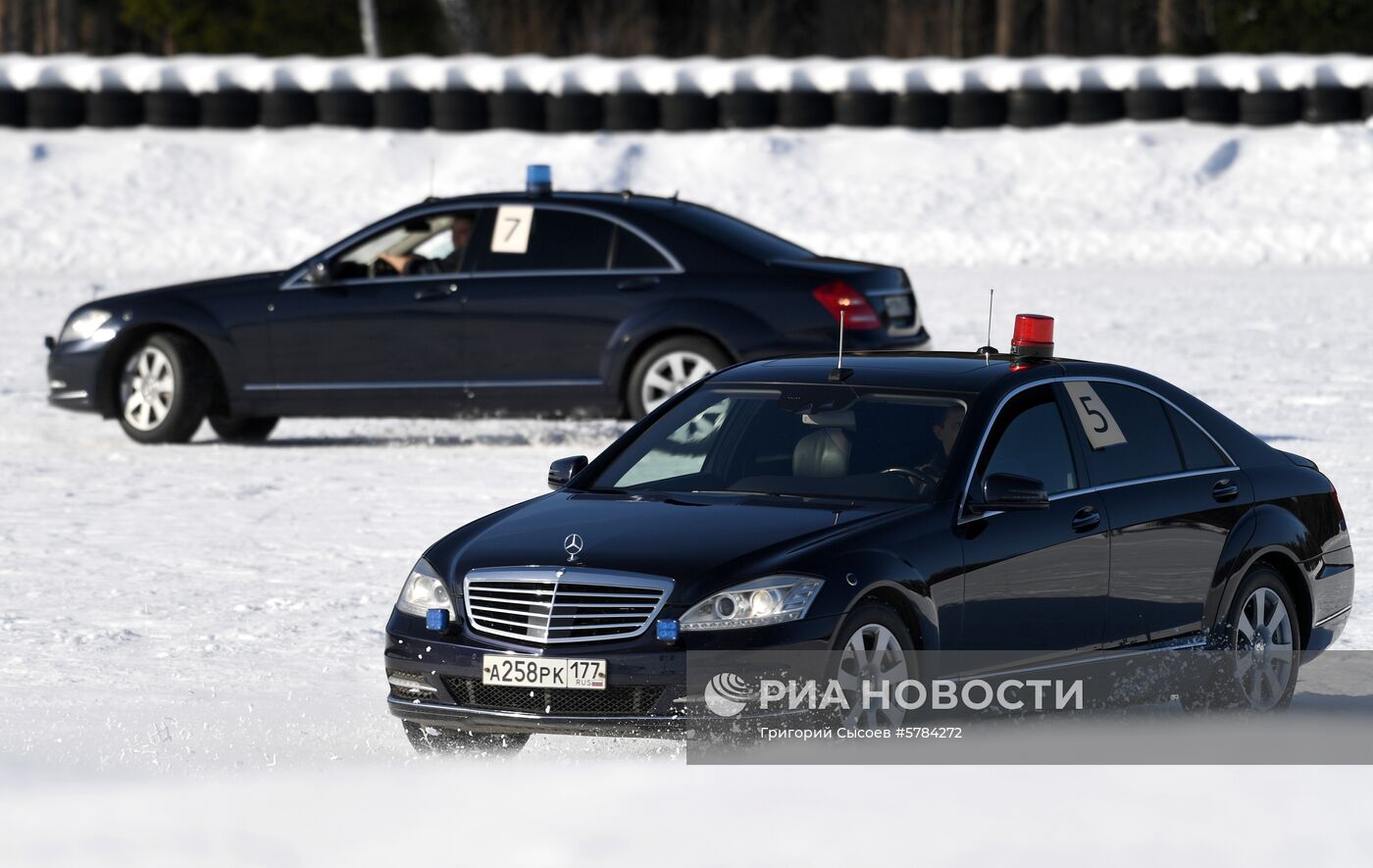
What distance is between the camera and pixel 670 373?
14.2m

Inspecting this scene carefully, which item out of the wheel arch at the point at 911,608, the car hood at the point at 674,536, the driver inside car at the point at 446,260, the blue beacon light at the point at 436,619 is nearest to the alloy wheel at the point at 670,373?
the driver inside car at the point at 446,260

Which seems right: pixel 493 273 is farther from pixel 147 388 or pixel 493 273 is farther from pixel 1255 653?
pixel 1255 653

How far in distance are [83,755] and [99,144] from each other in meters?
24.6

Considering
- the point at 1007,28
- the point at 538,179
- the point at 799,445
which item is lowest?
the point at 799,445

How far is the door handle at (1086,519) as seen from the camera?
7.43m

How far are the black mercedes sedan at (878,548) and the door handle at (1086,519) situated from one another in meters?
0.01

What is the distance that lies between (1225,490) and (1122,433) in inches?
16.4

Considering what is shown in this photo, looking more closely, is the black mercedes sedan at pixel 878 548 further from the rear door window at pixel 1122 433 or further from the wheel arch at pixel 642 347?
the wheel arch at pixel 642 347

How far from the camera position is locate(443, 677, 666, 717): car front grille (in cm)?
657

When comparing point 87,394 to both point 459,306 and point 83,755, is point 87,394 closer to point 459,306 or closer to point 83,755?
point 459,306

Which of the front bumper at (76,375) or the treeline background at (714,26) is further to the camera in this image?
the treeline background at (714,26)

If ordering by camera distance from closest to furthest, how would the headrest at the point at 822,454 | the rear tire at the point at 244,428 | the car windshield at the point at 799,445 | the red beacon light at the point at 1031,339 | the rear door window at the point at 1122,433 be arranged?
the car windshield at the point at 799,445 → the headrest at the point at 822,454 → the rear door window at the point at 1122,433 → the red beacon light at the point at 1031,339 → the rear tire at the point at 244,428

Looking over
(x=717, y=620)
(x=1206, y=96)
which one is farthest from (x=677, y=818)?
(x=1206, y=96)

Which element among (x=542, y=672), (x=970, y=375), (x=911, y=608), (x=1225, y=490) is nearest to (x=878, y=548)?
(x=911, y=608)
